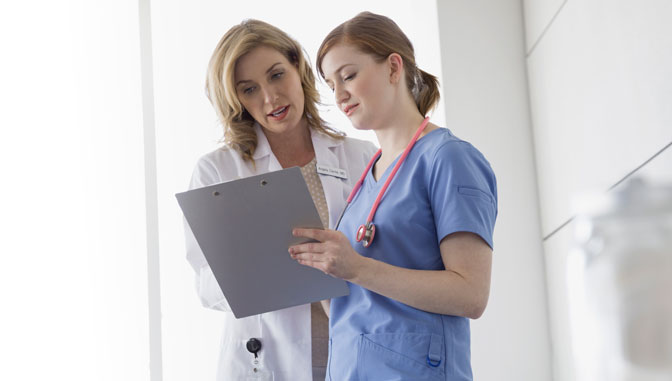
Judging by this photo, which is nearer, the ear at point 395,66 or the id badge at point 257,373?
the ear at point 395,66

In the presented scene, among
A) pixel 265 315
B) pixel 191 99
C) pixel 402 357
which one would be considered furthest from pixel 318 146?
pixel 191 99

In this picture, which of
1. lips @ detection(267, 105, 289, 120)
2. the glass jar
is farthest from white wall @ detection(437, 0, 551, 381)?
lips @ detection(267, 105, 289, 120)

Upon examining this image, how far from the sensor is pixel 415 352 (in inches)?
56.0

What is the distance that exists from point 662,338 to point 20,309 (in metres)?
2.30

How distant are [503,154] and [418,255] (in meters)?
2.08

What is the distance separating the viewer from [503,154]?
3463 mm

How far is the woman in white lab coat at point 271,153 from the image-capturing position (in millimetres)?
1927

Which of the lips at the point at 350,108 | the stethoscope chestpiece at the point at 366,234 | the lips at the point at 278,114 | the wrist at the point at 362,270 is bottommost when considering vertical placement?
the wrist at the point at 362,270

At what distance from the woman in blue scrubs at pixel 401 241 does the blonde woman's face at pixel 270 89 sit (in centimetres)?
43

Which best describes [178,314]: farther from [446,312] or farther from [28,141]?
[446,312]

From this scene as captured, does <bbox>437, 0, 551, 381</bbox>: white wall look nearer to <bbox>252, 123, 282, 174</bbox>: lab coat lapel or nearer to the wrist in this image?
<bbox>252, 123, 282, 174</bbox>: lab coat lapel

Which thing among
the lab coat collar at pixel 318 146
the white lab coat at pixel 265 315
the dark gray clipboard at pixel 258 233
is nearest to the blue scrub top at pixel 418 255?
the dark gray clipboard at pixel 258 233

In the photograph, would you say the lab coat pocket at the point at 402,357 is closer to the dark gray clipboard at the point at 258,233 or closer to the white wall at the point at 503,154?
the dark gray clipboard at the point at 258,233

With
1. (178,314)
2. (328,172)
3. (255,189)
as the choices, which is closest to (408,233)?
(255,189)
